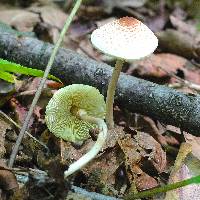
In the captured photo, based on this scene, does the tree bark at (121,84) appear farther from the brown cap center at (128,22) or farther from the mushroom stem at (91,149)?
the brown cap center at (128,22)

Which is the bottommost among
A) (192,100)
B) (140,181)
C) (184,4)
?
(184,4)

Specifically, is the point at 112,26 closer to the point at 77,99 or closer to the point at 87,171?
the point at 77,99

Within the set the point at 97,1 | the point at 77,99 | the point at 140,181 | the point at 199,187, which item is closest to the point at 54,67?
the point at 77,99

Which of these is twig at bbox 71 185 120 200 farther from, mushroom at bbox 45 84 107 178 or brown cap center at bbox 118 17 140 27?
brown cap center at bbox 118 17 140 27

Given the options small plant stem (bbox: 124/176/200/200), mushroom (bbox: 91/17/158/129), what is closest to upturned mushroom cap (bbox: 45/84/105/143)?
mushroom (bbox: 91/17/158/129)

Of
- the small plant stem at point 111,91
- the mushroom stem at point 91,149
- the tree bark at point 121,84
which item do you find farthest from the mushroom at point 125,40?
the tree bark at point 121,84

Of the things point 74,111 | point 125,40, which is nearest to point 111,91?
point 74,111
